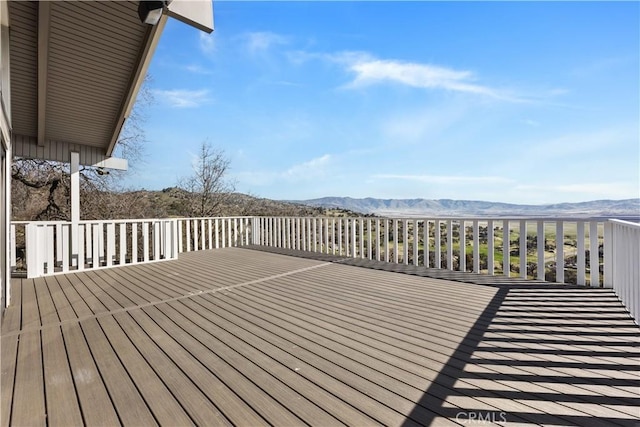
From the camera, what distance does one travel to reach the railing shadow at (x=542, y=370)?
138 cm

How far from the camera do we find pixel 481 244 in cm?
492

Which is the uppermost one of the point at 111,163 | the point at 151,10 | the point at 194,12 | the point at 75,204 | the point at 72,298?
the point at 194,12

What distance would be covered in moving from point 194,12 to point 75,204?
4.32 m

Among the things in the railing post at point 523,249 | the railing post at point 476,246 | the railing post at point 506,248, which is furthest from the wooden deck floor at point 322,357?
the railing post at point 476,246

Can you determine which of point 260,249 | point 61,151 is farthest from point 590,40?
point 61,151

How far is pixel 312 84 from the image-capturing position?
495 inches

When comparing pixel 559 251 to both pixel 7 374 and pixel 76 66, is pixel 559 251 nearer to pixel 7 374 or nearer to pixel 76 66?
pixel 7 374

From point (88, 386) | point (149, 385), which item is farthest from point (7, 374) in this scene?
point (149, 385)

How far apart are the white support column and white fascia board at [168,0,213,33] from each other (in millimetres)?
3956

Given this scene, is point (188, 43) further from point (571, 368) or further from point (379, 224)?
point (571, 368)

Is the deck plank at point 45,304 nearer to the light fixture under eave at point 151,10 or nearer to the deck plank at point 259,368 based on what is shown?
the deck plank at point 259,368

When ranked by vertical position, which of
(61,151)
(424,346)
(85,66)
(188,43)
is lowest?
(424,346)

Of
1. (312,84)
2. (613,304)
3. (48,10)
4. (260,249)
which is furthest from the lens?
(312,84)

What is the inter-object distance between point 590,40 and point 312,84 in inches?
344
